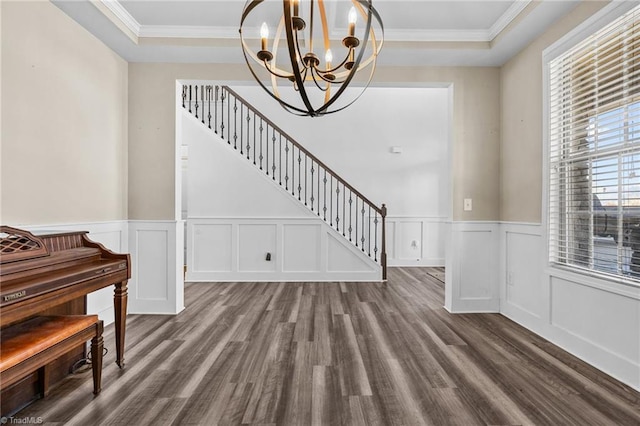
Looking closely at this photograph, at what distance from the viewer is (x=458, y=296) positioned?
11.0 feet

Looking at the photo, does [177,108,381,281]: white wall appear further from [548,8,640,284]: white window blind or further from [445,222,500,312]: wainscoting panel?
[548,8,640,284]: white window blind

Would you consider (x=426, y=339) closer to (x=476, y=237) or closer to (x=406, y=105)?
(x=476, y=237)

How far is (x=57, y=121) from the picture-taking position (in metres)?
2.37

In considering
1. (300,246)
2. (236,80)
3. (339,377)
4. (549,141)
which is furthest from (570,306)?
(236,80)

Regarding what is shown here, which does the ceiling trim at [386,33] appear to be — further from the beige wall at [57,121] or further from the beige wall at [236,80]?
the beige wall at [57,121]

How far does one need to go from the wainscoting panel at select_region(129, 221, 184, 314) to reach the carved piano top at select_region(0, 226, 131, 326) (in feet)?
3.88

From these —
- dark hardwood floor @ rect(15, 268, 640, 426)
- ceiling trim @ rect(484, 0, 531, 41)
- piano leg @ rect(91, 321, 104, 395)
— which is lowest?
dark hardwood floor @ rect(15, 268, 640, 426)

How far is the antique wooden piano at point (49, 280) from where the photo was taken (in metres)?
1.42

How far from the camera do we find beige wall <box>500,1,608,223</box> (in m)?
2.78

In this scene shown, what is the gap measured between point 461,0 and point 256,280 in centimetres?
419

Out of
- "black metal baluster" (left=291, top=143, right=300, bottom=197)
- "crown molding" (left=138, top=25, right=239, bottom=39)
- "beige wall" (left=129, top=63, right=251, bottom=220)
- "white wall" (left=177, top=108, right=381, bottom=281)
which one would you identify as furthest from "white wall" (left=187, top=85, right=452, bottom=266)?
"crown molding" (left=138, top=25, right=239, bottom=39)

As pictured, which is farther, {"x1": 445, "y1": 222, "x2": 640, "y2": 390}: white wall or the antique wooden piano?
{"x1": 445, "y1": 222, "x2": 640, "y2": 390}: white wall

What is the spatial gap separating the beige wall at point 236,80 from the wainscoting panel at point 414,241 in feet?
8.69

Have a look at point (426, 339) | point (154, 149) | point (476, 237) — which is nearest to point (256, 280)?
point (154, 149)
